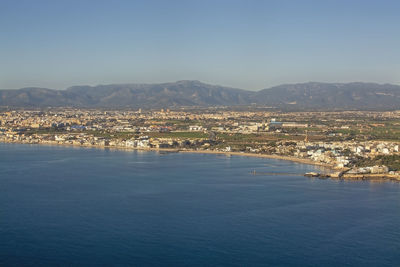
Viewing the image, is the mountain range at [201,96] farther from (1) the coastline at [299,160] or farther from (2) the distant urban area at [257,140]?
(1) the coastline at [299,160]

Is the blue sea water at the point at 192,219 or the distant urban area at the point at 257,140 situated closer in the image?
the blue sea water at the point at 192,219

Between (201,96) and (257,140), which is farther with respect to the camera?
(201,96)

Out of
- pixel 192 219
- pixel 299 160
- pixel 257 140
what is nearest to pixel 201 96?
pixel 257 140

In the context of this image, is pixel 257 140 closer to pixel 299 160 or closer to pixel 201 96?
pixel 299 160

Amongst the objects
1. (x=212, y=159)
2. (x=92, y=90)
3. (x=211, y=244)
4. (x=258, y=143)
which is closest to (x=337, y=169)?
(x=212, y=159)

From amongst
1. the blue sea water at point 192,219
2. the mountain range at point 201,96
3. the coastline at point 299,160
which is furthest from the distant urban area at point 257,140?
the mountain range at point 201,96
